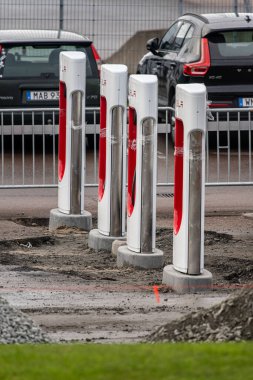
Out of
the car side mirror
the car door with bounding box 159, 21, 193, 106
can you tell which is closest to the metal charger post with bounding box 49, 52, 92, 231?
the car door with bounding box 159, 21, 193, 106

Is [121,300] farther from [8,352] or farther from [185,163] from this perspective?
[8,352]

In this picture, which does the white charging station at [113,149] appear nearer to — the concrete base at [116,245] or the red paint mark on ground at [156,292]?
the concrete base at [116,245]

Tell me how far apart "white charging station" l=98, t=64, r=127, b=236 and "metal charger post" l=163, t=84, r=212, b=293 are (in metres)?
1.68

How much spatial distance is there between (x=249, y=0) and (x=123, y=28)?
2.48 m

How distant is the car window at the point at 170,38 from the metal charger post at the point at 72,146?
8.21 metres

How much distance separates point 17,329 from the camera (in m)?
8.99

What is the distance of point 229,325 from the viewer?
8.86m

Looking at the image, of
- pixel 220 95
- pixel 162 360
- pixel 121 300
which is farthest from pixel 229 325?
pixel 220 95

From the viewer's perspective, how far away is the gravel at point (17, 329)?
8875mm

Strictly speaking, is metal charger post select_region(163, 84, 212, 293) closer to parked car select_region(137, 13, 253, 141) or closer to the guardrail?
Answer: the guardrail

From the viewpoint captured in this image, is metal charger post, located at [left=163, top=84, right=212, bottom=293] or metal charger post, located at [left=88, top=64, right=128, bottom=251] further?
metal charger post, located at [left=88, top=64, right=128, bottom=251]

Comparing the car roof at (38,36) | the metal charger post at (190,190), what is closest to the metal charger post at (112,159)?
the metal charger post at (190,190)

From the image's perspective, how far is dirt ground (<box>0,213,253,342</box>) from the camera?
1040cm

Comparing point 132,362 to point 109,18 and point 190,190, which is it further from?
point 109,18
